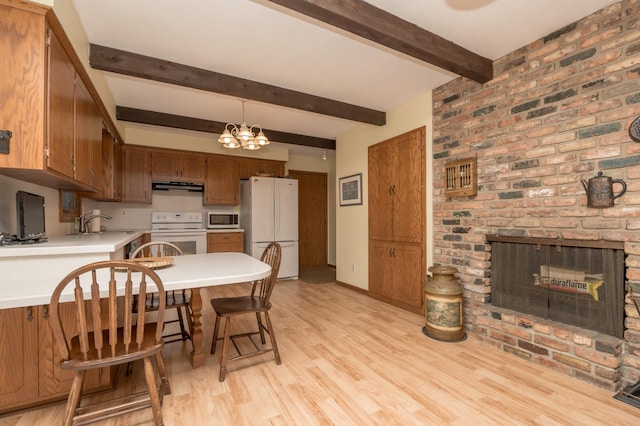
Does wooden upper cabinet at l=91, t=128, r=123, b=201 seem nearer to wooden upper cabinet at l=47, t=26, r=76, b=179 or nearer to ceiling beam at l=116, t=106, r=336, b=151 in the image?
ceiling beam at l=116, t=106, r=336, b=151

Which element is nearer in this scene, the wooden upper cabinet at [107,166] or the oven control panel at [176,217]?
the wooden upper cabinet at [107,166]

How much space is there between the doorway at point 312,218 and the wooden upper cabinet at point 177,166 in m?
1.95

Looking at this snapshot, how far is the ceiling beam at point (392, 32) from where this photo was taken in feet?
5.80

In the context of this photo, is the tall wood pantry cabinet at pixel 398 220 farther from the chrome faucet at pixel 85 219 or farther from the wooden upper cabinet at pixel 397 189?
the chrome faucet at pixel 85 219

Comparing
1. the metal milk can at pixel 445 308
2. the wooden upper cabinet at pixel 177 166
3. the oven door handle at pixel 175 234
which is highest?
the wooden upper cabinet at pixel 177 166

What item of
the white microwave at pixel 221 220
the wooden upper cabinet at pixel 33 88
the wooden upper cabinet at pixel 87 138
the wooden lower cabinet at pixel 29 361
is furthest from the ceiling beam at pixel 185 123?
the wooden lower cabinet at pixel 29 361

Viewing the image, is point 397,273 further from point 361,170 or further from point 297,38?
point 297,38

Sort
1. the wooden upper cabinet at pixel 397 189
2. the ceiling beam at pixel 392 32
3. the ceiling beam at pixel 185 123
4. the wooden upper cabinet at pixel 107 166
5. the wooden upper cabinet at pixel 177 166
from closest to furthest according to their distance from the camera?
the ceiling beam at pixel 392 32, the wooden upper cabinet at pixel 107 166, the wooden upper cabinet at pixel 397 189, the ceiling beam at pixel 185 123, the wooden upper cabinet at pixel 177 166

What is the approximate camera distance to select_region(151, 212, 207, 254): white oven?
15.4 feet

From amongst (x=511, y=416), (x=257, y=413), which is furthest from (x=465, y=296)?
(x=257, y=413)

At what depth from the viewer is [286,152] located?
580 cm

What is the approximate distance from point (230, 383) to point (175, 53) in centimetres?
272

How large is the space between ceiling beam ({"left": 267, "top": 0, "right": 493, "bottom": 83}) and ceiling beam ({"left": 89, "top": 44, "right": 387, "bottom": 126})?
139cm

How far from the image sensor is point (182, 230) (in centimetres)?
489
